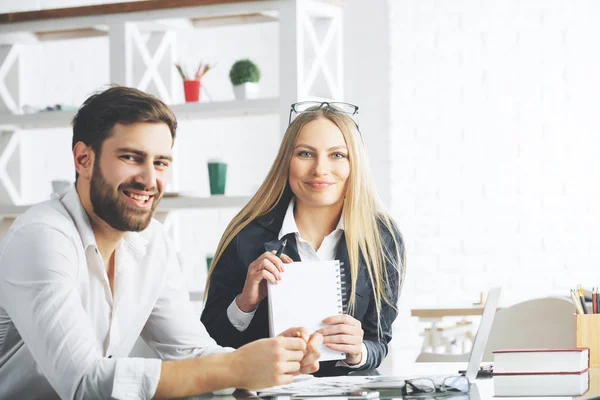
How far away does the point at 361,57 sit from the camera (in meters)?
4.91

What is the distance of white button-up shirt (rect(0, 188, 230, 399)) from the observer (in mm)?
1345

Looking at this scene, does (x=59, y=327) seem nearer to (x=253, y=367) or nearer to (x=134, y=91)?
(x=253, y=367)

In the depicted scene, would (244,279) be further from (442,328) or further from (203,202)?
(442,328)

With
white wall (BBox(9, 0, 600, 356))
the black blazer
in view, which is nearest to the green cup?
white wall (BBox(9, 0, 600, 356))

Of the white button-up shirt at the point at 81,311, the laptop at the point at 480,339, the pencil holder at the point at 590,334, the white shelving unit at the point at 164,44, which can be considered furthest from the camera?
the white shelving unit at the point at 164,44

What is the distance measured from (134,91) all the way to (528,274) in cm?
409

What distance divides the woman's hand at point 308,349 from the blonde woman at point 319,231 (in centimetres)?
47

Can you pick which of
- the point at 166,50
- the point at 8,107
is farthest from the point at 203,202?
the point at 8,107

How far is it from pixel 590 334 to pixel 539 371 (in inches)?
16.5

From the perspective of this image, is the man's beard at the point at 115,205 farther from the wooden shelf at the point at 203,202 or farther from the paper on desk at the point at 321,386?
→ the wooden shelf at the point at 203,202

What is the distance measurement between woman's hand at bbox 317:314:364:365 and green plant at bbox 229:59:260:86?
8.26 ft

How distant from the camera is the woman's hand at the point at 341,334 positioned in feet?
5.66

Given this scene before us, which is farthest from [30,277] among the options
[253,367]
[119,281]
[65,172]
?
[65,172]

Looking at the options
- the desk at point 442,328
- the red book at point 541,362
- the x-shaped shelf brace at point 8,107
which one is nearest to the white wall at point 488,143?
the desk at point 442,328
